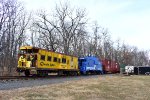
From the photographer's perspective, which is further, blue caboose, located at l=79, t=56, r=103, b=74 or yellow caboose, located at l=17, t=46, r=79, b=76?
blue caboose, located at l=79, t=56, r=103, b=74

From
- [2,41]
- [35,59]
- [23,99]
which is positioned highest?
[2,41]

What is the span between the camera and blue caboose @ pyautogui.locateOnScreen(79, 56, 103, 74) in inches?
2088

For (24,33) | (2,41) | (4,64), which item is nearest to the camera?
(2,41)

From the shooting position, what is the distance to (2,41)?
63.4m

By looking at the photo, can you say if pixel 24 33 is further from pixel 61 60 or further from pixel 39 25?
pixel 61 60

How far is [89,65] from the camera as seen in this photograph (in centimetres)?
5409

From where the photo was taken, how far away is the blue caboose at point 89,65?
5303 cm

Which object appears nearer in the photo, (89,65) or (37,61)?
(37,61)

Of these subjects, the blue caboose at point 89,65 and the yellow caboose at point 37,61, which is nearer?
→ the yellow caboose at point 37,61

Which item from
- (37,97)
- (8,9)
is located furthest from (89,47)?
(37,97)

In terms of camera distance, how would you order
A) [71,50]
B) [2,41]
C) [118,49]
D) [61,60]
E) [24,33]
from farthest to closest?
[118,49]
[71,50]
[24,33]
[2,41]
[61,60]

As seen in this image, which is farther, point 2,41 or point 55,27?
point 55,27

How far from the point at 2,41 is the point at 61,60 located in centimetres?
2434

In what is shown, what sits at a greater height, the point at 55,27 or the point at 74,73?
the point at 55,27
